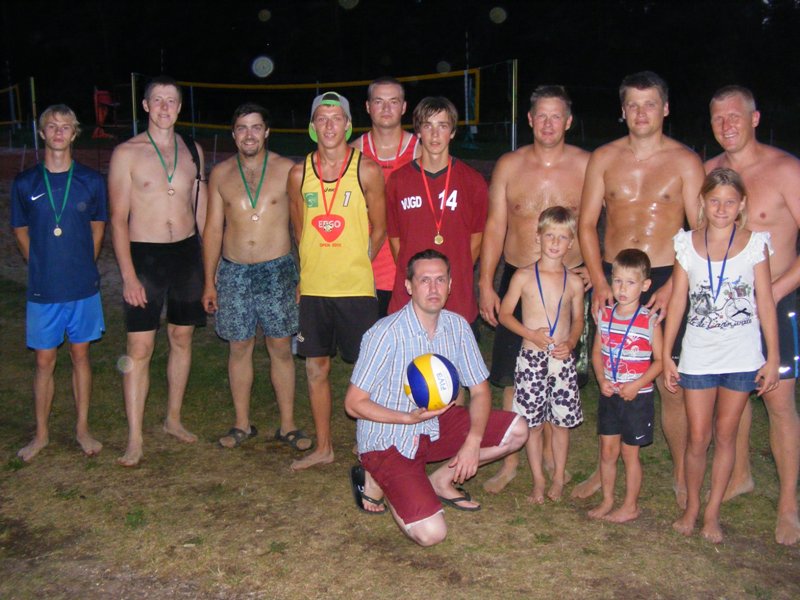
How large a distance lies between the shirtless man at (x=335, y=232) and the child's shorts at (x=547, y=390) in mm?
1125

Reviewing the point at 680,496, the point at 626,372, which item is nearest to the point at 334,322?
the point at 626,372

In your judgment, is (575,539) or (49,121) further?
(49,121)

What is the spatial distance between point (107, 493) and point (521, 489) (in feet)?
8.70

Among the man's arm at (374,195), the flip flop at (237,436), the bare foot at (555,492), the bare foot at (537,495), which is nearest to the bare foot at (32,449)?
the flip flop at (237,436)

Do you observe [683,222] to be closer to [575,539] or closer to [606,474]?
[606,474]

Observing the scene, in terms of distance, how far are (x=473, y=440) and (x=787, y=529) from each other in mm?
1817

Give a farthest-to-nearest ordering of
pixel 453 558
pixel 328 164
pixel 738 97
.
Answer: pixel 328 164, pixel 738 97, pixel 453 558

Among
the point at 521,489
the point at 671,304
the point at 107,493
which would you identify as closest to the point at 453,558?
the point at 521,489

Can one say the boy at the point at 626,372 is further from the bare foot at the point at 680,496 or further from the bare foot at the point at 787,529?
the bare foot at the point at 787,529

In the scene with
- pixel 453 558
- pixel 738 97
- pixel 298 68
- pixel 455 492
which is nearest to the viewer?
pixel 453 558

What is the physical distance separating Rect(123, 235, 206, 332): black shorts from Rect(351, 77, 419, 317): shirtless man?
1287mm

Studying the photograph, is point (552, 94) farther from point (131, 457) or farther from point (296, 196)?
point (131, 457)

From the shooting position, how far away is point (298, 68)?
40.3 metres

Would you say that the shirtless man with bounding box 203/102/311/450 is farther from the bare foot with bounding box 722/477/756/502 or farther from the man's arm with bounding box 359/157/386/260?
the bare foot with bounding box 722/477/756/502
